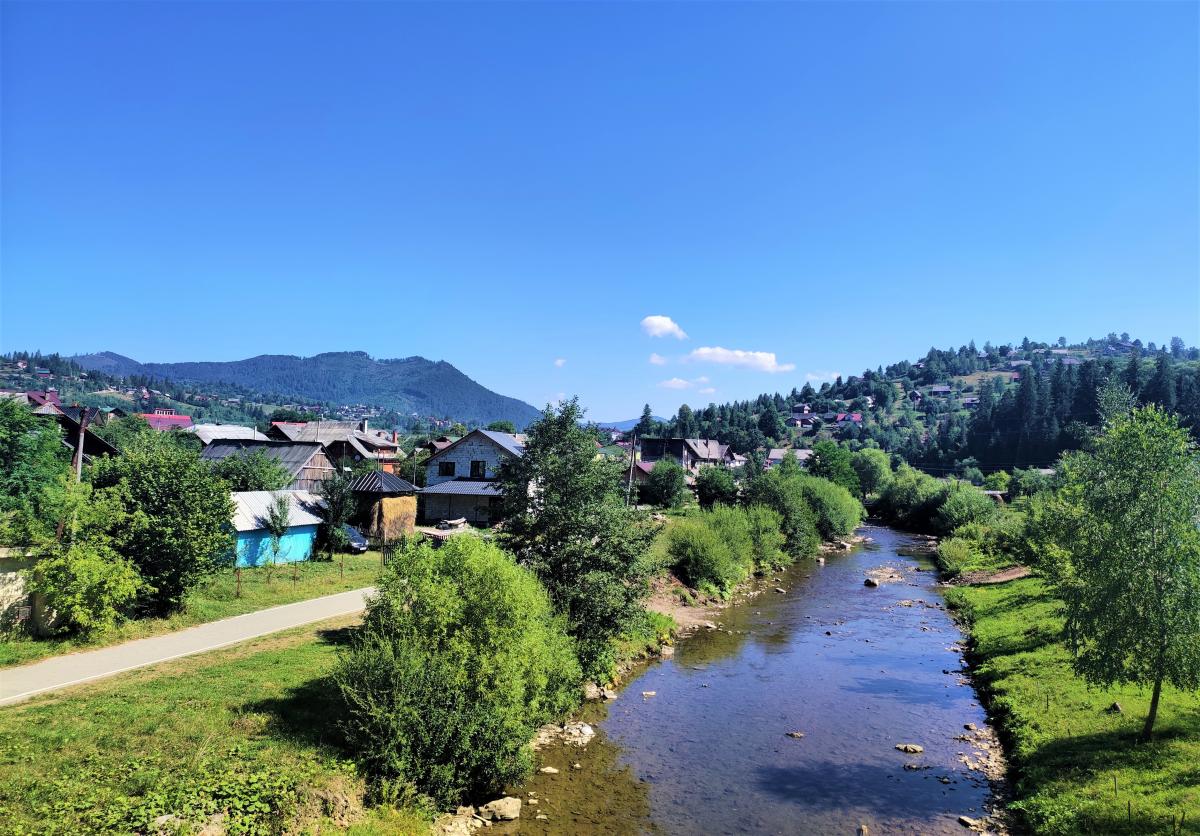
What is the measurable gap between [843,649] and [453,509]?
112 feet

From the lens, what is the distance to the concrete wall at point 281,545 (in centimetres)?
3450

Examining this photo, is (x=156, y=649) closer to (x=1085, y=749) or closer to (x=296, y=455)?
(x=1085, y=749)

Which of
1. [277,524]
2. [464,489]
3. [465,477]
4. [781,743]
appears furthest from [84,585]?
[465,477]

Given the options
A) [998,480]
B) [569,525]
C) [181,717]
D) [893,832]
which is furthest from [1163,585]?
[998,480]

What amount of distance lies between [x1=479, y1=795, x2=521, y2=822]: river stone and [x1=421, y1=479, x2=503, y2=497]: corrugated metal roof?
3733 centimetres

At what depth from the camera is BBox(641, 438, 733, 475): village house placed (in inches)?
4532

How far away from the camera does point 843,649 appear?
107 ft

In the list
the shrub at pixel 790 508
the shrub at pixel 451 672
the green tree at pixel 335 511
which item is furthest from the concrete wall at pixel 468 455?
the shrub at pixel 451 672

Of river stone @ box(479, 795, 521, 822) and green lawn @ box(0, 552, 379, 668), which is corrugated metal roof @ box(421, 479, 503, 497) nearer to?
green lawn @ box(0, 552, 379, 668)

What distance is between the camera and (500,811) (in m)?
15.9

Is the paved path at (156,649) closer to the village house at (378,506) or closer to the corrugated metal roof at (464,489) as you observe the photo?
the village house at (378,506)

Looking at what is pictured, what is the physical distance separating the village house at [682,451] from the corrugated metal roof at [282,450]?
60923 mm

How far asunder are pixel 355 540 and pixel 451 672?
92.1 ft

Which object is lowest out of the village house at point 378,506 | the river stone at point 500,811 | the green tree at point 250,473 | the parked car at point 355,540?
the river stone at point 500,811
